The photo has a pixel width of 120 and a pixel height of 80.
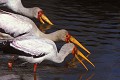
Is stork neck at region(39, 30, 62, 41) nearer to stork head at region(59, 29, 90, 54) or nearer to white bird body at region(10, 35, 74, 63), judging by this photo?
stork head at region(59, 29, 90, 54)

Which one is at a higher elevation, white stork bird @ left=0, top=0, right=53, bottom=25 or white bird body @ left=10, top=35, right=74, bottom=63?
white bird body @ left=10, top=35, right=74, bottom=63

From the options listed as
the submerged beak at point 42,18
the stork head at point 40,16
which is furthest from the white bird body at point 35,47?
the submerged beak at point 42,18

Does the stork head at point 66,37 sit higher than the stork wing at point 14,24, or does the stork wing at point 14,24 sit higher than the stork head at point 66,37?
the stork wing at point 14,24

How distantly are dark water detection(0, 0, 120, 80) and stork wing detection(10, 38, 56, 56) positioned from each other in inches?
19.6

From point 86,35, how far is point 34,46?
407cm

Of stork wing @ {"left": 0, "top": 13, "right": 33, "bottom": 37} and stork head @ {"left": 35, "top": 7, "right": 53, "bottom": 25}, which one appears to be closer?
stork wing @ {"left": 0, "top": 13, "right": 33, "bottom": 37}

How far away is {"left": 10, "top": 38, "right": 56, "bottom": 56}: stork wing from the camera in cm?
1155

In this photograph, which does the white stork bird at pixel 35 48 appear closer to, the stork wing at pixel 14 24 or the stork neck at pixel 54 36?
the stork wing at pixel 14 24

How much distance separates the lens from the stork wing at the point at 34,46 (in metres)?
11.5

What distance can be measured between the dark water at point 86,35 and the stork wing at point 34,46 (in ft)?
1.63

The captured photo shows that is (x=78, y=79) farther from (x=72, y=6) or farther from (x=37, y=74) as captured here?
(x=72, y=6)

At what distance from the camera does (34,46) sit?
11656 mm

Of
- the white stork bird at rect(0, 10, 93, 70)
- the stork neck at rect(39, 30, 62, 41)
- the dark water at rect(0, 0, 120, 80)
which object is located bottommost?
the dark water at rect(0, 0, 120, 80)

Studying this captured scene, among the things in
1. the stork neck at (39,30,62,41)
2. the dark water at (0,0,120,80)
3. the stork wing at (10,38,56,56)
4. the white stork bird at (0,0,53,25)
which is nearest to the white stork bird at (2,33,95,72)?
the stork wing at (10,38,56,56)
